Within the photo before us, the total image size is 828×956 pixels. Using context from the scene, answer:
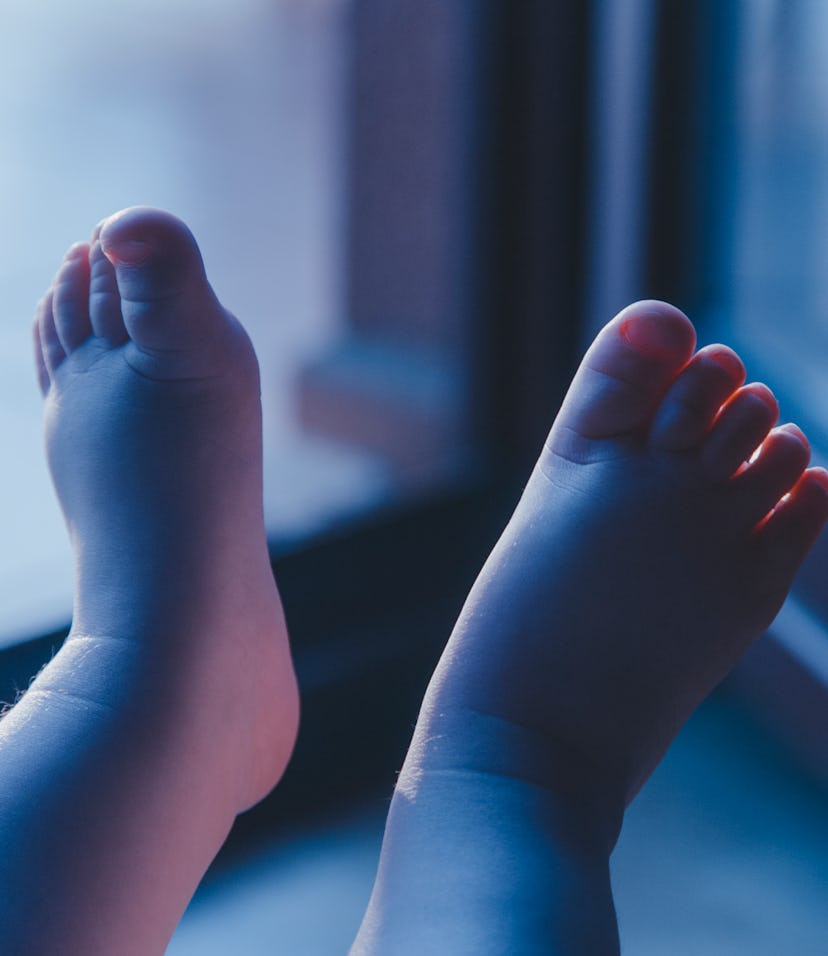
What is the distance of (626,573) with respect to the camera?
2.39 feet

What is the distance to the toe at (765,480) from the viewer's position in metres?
0.74

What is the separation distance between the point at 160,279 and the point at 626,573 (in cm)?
35

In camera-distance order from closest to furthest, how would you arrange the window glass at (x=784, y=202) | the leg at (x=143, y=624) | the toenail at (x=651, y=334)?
the leg at (x=143, y=624), the toenail at (x=651, y=334), the window glass at (x=784, y=202)

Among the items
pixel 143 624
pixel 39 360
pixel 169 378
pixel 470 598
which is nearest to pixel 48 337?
pixel 39 360

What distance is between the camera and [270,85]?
1003mm

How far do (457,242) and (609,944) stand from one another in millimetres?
748

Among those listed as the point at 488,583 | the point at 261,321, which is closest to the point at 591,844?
the point at 488,583

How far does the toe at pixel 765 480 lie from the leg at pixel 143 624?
1.08 ft

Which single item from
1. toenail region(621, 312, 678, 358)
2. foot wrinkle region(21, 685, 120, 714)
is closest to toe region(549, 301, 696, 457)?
toenail region(621, 312, 678, 358)

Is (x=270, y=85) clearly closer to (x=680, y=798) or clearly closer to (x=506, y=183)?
(x=506, y=183)

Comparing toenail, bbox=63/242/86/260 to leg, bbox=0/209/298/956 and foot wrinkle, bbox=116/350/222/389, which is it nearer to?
leg, bbox=0/209/298/956

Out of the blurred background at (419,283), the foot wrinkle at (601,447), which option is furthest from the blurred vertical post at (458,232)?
the foot wrinkle at (601,447)

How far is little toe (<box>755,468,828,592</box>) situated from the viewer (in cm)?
74

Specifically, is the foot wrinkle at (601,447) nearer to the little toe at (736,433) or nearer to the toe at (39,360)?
the little toe at (736,433)
